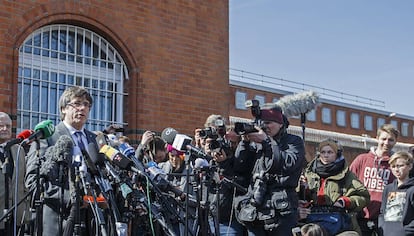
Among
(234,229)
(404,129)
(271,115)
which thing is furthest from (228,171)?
(404,129)

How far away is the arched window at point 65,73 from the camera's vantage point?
375 inches

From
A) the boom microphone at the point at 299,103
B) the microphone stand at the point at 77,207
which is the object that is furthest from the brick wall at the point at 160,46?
the microphone stand at the point at 77,207

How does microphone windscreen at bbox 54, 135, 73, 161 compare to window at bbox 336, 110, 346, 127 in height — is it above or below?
below

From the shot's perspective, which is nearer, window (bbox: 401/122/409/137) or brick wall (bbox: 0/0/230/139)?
brick wall (bbox: 0/0/230/139)

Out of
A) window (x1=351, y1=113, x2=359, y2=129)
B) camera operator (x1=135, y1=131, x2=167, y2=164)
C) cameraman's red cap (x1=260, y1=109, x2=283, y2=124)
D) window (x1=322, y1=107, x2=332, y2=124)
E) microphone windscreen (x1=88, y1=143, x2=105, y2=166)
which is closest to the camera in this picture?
microphone windscreen (x1=88, y1=143, x2=105, y2=166)

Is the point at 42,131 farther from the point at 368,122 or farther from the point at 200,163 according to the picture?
the point at 368,122

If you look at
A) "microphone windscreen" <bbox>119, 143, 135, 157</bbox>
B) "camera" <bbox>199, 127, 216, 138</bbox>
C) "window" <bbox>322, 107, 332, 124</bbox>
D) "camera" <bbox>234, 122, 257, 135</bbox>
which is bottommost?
"microphone windscreen" <bbox>119, 143, 135, 157</bbox>

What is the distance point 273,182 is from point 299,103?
21.0ft

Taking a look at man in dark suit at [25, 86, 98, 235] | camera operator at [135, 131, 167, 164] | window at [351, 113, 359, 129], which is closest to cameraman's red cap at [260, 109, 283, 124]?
man in dark suit at [25, 86, 98, 235]

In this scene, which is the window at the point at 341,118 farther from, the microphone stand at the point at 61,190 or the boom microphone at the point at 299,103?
the microphone stand at the point at 61,190

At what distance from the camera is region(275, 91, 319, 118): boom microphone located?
12.3 metres

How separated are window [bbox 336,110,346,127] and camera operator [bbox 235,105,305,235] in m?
46.6

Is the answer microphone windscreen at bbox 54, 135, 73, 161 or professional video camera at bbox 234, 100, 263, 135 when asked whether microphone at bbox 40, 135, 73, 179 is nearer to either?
microphone windscreen at bbox 54, 135, 73, 161

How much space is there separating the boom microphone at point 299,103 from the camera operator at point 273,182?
5.79 meters
